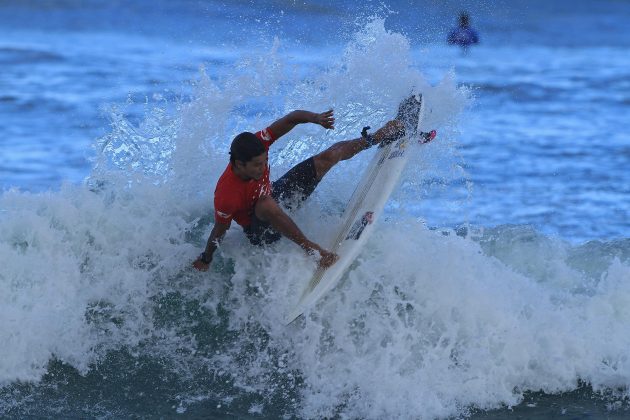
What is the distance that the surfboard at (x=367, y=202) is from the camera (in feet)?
20.9

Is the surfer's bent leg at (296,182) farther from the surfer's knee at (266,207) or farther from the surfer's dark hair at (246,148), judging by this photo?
the surfer's dark hair at (246,148)

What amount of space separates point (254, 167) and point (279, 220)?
471 millimetres

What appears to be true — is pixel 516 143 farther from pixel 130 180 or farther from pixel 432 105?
pixel 130 180

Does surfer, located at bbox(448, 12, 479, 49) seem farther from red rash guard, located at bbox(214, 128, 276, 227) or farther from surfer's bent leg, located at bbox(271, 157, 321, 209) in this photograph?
red rash guard, located at bbox(214, 128, 276, 227)

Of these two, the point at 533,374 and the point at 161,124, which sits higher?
the point at 161,124

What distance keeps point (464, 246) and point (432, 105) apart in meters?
1.32

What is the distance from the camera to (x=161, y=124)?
8539 mm

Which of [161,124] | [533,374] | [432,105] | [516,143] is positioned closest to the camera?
[533,374]

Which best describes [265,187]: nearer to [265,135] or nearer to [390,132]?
[265,135]

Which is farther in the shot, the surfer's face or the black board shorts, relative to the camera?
the black board shorts

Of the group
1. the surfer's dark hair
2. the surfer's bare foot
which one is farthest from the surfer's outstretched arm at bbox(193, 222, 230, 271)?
the surfer's bare foot

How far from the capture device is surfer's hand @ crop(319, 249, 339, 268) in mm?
6488

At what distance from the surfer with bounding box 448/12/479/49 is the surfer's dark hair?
17.4 meters

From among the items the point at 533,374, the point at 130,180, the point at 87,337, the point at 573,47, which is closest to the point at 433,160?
the point at 533,374
